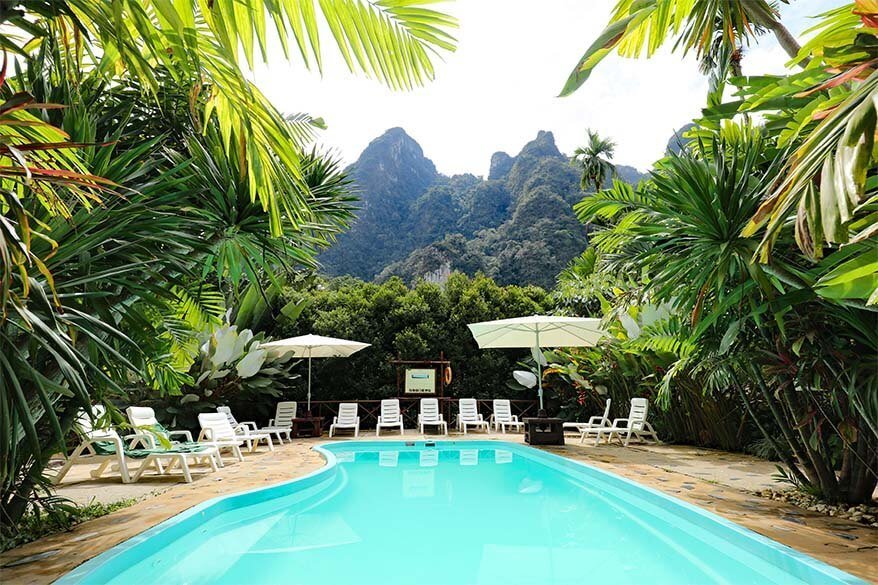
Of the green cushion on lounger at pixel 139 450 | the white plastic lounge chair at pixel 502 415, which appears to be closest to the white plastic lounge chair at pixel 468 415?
the white plastic lounge chair at pixel 502 415

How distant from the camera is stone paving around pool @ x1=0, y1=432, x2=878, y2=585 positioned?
Result: 3111 mm

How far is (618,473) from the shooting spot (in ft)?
20.6

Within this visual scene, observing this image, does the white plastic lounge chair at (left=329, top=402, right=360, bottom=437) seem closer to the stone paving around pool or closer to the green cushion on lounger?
the stone paving around pool

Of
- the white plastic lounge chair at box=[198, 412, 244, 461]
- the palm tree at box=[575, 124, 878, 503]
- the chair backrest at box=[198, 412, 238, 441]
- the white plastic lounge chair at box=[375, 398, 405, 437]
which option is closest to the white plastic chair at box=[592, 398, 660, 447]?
the white plastic lounge chair at box=[375, 398, 405, 437]

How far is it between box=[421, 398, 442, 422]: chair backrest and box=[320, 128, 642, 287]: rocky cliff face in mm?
11922

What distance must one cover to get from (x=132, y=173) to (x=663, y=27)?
304cm

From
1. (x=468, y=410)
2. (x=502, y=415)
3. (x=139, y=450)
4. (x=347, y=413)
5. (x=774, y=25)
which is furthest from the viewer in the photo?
(x=502, y=415)

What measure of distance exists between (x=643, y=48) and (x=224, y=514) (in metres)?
4.81

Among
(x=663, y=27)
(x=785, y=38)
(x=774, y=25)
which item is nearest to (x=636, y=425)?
(x=785, y=38)

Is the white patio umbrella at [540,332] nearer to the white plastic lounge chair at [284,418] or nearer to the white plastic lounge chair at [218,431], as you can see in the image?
the white plastic lounge chair at [284,418]

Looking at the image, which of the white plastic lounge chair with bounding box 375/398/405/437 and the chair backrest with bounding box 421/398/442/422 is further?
the chair backrest with bounding box 421/398/442/422

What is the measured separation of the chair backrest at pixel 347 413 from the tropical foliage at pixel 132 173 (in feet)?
23.2

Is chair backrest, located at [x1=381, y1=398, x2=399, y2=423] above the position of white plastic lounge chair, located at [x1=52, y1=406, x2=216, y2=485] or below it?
above

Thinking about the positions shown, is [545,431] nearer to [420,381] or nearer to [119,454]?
[420,381]
